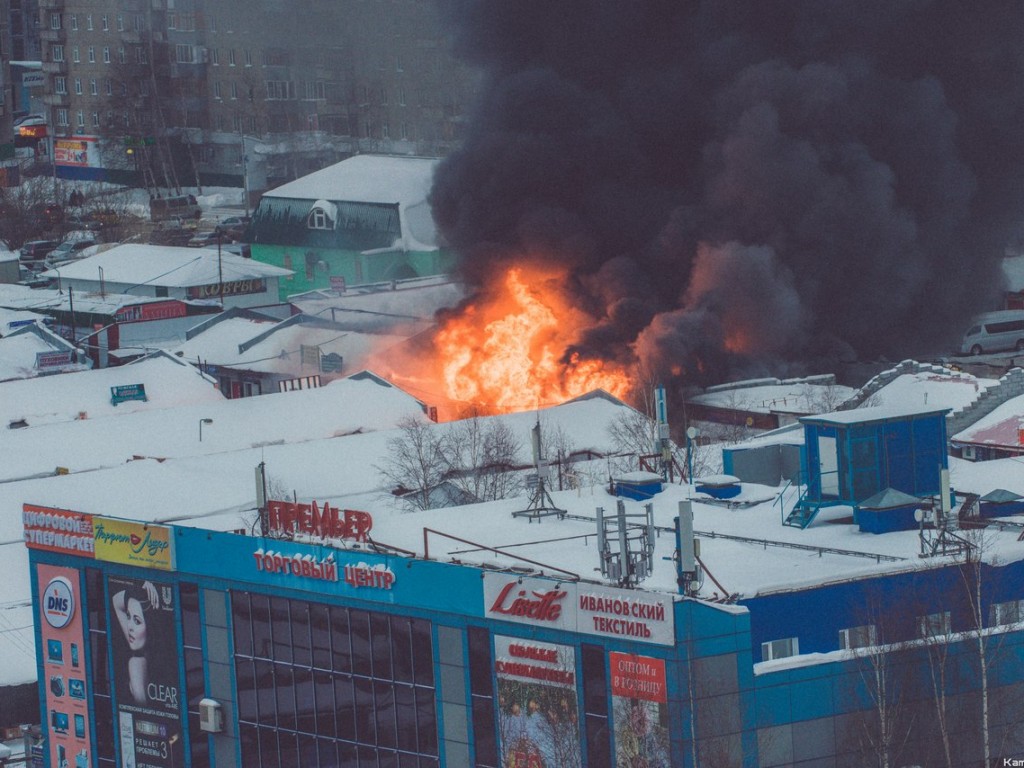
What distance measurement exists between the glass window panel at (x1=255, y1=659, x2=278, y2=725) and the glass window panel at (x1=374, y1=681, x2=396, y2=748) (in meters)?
2.26

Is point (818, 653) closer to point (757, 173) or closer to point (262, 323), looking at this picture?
point (757, 173)

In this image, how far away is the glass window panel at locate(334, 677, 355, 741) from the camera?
3497cm

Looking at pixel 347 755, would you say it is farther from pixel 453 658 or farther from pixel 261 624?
pixel 453 658

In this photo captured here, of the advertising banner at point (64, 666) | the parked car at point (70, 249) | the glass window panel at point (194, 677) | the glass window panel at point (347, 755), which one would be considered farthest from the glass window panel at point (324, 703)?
the parked car at point (70, 249)

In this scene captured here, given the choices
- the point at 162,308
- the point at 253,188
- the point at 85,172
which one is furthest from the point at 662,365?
the point at 85,172

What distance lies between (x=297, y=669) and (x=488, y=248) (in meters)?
40.1

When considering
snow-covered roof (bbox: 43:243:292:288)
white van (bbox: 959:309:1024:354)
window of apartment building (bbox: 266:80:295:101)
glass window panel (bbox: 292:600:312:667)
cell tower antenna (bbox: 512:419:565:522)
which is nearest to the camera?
glass window panel (bbox: 292:600:312:667)

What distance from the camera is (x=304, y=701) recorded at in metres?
35.8

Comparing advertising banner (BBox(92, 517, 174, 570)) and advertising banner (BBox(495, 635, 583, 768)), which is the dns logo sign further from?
advertising banner (BBox(495, 635, 583, 768))

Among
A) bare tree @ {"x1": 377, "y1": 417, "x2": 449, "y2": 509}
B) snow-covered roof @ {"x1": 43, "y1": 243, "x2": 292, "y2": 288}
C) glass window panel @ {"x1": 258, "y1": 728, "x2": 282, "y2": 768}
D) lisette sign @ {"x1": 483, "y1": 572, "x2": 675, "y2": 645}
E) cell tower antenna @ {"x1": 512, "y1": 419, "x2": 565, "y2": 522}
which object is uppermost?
snow-covered roof @ {"x1": 43, "y1": 243, "x2": 292, "y2": 288}

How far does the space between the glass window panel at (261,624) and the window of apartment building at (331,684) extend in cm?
2

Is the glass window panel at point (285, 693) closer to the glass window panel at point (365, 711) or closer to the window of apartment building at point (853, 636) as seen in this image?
the glass window panel at point (365, 711)

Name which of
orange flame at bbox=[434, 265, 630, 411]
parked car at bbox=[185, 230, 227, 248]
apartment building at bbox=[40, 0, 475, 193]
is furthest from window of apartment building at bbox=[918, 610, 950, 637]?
apartment building at bbox=[40, 0, 475, 193]

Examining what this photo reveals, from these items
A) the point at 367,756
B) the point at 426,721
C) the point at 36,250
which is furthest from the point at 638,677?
the point at 36,250
